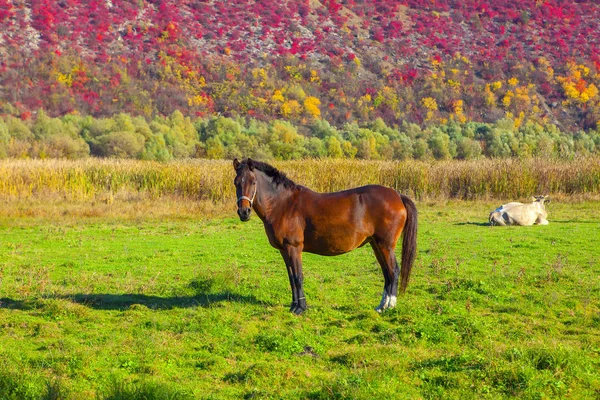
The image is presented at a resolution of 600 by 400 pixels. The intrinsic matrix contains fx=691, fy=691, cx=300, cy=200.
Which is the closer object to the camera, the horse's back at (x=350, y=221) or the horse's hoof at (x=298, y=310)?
the horse's hoof at (x=298, y=310)

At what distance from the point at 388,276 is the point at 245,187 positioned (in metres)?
2.35

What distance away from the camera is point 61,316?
9.30 metres

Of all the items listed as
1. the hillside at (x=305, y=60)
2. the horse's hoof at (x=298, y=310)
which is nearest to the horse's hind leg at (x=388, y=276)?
the horse's hoof at (x=298, y=310)

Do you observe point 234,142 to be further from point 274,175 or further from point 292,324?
point 292,324

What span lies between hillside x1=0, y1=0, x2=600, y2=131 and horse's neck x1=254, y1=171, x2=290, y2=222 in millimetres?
47030

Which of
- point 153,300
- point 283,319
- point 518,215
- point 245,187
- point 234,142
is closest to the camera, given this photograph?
point 283,319

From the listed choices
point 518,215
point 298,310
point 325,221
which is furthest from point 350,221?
point 518,215

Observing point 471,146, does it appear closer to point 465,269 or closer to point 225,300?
point 465,269

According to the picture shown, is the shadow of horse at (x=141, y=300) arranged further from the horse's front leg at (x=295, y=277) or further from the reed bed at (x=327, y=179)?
the reed bed at (x=327, y=179)

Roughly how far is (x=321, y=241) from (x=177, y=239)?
8234mm

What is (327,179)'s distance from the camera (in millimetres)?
26891

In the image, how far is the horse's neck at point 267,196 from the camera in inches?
377

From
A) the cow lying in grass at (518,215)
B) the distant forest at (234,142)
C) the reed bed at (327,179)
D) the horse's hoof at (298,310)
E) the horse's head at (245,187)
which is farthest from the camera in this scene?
the distant forest at (234,142)

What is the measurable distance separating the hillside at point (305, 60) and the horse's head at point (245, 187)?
47.3 metres
